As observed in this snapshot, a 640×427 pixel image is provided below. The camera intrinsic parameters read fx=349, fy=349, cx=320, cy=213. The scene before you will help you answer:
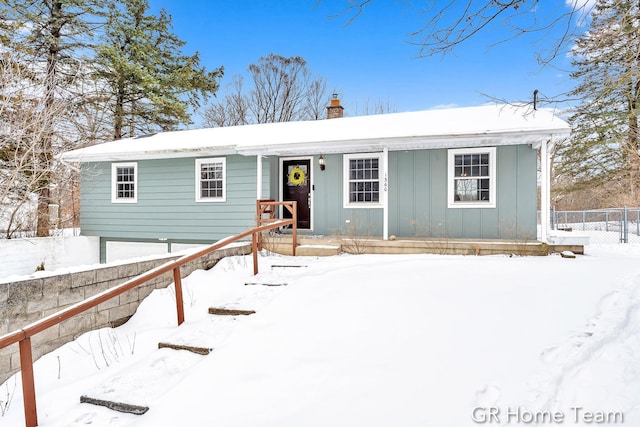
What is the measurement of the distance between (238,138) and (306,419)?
916 centimetres

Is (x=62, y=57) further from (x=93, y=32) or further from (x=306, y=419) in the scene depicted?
(x=306, y=419)

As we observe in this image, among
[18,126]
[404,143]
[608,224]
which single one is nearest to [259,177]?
[404,143]

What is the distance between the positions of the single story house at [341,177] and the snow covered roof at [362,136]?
0.11 feet

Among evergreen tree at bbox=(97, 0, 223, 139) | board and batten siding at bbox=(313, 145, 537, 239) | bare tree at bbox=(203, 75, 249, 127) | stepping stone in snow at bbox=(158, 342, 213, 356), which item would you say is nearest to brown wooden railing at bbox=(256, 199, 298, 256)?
board and batten siding at bbox=(313, 145, 537, 239)

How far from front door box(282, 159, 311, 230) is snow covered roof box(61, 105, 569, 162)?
56 cm

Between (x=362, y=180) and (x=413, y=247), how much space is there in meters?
2.52

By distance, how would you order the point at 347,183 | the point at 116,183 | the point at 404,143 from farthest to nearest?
the point at 116,183
the point at 347,183
the point at 404,143

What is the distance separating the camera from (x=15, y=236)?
11.6 m

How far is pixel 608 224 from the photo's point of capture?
13641 millimetres

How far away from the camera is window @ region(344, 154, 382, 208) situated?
30.4 ft

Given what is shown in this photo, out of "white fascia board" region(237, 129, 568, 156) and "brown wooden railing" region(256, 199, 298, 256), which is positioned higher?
"white fascia board" region(237, 129, 568, 156)

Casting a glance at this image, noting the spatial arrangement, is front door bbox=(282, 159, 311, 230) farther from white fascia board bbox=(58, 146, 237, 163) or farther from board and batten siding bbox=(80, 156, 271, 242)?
white fascia board bbox=(58, 146, 237, 163)

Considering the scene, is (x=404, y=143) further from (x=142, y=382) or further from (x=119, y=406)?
(x=119, y=406)

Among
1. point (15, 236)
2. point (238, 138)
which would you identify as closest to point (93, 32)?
point (15, 236)
